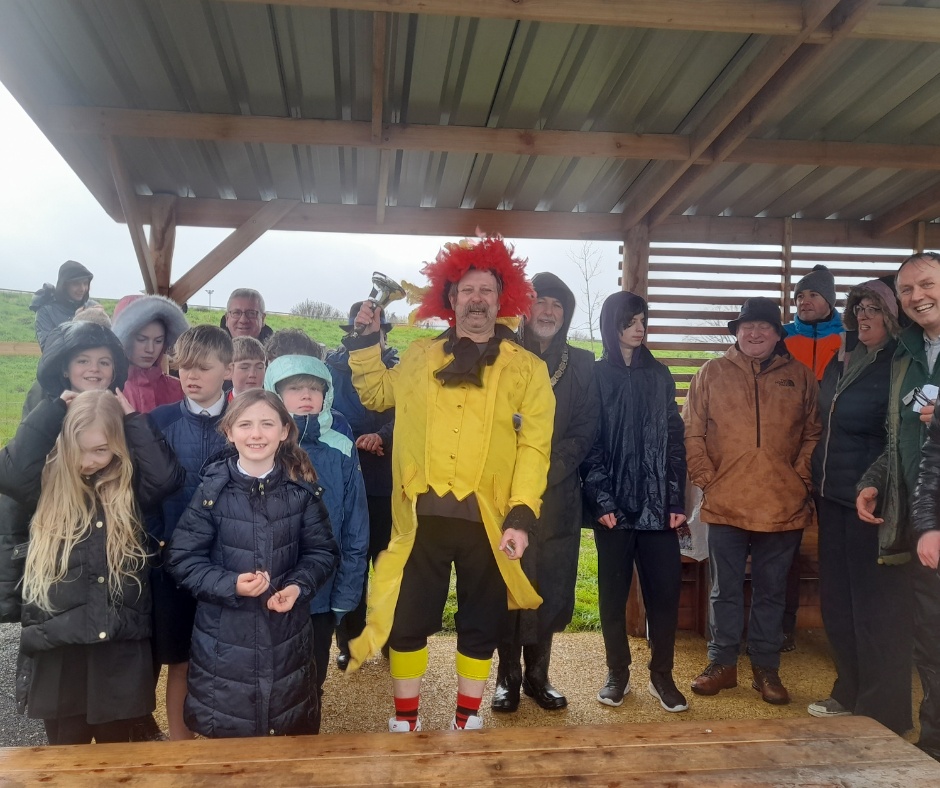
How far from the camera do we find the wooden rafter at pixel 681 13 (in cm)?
283

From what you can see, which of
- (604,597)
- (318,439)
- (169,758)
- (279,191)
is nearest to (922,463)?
(604,597)

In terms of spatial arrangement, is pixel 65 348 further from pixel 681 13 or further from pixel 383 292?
pixel 681 13

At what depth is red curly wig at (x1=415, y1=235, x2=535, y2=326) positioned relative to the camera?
2730 millimetres

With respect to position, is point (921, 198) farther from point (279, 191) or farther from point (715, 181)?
point (279, 191)

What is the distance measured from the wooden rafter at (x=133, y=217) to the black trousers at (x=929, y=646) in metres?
4.78

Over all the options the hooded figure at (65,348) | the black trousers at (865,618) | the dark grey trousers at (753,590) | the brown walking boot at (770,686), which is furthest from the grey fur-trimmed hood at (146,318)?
the brown walking boot at (770,686)

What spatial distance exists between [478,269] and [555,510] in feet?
3.78

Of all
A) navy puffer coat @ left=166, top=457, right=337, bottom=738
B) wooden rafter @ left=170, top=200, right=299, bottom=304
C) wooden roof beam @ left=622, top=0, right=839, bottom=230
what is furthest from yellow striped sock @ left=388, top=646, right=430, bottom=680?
wooden rafter @ left=170, top=200, right=299, bottom=304

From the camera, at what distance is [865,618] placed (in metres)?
3.06

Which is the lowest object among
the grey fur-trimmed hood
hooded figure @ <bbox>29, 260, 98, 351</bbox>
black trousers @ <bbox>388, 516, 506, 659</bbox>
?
black trousers @ <bbox>388, 516, 506, 659</bbox>

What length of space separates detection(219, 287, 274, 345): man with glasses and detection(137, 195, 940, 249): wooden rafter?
64.9 inches

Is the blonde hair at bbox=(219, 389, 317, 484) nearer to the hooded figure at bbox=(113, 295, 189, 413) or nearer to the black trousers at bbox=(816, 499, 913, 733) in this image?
the hooded figure at bbox=(113, 295, 189, 413)

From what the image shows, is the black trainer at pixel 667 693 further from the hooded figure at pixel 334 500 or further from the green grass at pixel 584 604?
the hooded figure at pixel 334 500

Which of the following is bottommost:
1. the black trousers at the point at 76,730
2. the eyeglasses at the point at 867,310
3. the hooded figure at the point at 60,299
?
the black trousers at the point at 76,730
